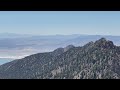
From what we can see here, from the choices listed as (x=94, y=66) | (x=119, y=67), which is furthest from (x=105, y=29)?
(x=94, y=66)

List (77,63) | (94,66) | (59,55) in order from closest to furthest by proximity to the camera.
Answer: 1. (94,66)
2. (77,63)
3. (59,55)

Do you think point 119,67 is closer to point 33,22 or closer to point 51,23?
point 51,23

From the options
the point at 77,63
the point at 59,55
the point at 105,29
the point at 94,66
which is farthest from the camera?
the point at 105,29
